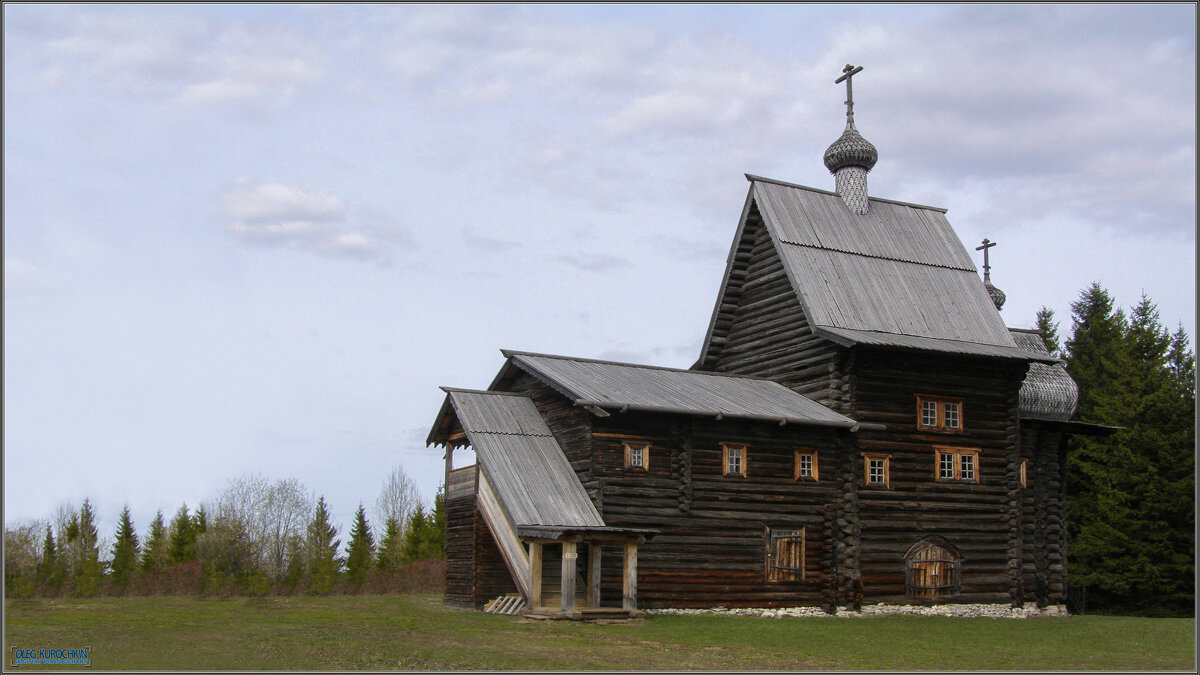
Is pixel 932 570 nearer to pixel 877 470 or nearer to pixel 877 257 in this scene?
pixel 877 470

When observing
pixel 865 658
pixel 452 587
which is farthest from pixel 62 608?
pixel 865 658

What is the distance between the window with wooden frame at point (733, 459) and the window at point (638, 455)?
208 cm

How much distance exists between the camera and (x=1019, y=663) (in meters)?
19.2

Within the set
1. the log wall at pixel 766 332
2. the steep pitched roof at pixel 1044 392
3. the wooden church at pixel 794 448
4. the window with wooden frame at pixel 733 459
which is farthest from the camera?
the steep pitched roof at pixel 1044 392

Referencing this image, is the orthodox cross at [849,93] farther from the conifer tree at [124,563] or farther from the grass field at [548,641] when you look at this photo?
the conifer tree at [124,563]

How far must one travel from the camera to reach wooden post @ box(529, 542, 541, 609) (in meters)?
25.4

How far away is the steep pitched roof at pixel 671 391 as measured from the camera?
27.4 metres

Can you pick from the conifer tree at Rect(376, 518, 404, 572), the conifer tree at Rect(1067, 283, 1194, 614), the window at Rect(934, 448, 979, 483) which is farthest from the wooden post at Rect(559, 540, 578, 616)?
the conifer tree at Rect(1067, 283, 1194, 614)

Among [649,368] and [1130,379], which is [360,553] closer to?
[649,368]

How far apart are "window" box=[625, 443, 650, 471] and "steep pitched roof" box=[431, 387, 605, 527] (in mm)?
1407

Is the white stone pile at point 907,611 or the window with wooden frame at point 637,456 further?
the white stone pile at point 907,611

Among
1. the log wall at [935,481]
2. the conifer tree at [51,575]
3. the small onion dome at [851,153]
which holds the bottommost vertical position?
the conifer tree at [51,575]

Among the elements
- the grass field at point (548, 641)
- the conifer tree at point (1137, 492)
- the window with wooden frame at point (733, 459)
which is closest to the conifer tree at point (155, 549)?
the grass field at point (548, 641)

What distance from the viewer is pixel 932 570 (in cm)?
3138
